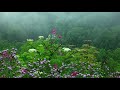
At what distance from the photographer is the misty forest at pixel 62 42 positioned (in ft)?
20.1

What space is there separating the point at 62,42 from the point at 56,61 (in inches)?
18.1

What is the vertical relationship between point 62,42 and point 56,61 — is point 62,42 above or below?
above

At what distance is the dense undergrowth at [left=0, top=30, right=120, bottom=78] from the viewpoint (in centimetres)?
604

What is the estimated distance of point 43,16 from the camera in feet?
20.8

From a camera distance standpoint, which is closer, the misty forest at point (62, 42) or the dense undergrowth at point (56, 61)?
the dense undergrowth at point (56, 61)

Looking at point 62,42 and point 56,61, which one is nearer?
point 56,61

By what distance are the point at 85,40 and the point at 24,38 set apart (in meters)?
1.32

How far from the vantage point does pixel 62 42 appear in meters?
6.33

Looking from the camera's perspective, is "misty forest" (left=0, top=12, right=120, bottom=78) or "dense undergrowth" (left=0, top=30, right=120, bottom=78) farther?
"misty forest" (left=0, top=12, right=120, bottom=78)

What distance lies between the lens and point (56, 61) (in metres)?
6.14

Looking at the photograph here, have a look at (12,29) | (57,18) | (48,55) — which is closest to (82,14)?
(57,18)

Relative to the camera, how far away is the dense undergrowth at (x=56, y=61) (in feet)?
19.8
